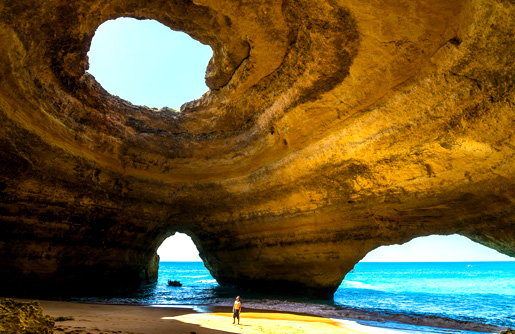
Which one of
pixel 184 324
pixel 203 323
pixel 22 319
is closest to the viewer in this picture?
pixel 22 319

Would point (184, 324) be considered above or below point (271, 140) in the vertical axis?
below

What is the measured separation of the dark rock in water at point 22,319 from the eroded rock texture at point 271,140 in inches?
213

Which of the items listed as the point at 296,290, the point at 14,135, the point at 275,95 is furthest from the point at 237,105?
the point at 296,290

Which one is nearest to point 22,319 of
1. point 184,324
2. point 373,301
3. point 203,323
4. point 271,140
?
point 184,324

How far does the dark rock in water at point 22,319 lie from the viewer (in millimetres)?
2770

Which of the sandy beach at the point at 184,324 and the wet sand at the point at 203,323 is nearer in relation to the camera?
the sandy beach at the point at 184,324

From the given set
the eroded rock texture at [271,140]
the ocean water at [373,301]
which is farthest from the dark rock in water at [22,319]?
the ocean water at [373,301]

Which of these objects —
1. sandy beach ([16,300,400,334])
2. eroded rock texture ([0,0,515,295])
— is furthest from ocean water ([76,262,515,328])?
sandy beach ([16,300,400,334])

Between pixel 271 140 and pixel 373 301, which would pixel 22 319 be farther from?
pixel 373 301

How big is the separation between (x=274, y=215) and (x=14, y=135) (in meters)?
7.93

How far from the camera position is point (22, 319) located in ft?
9.48

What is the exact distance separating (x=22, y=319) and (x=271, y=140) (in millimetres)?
7388

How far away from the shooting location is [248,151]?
10023 millimetres

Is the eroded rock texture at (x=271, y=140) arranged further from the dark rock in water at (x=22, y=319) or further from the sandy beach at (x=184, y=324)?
the dark rock in water at (x=22, y=319)
